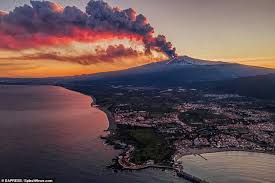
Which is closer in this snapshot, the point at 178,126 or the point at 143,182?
the point at 143,182

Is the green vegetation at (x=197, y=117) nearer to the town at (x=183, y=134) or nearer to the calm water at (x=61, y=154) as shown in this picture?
the town at (x=183, y=134)

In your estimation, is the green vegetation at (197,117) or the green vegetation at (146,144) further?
the green vegetation at (197,117)

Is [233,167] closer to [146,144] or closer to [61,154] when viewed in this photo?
[146,144]

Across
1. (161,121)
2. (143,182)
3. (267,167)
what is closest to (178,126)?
(161,121)

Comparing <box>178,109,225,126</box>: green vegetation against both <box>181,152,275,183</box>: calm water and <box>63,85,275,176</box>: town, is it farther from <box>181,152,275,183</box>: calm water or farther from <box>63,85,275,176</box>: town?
<box>181,152,275,183</box>: calm water

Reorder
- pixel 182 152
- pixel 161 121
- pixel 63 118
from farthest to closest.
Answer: pixel 63 118 < pixel 161 121 < pixel 182 152

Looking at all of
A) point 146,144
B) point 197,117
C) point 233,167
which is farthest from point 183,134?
point 197,117

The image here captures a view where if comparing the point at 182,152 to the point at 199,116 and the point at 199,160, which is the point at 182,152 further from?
the point at 199,116

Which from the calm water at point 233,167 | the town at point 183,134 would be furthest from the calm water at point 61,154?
the calm water at point 233,167

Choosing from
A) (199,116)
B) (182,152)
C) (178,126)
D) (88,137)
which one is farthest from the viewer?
(199,116)
